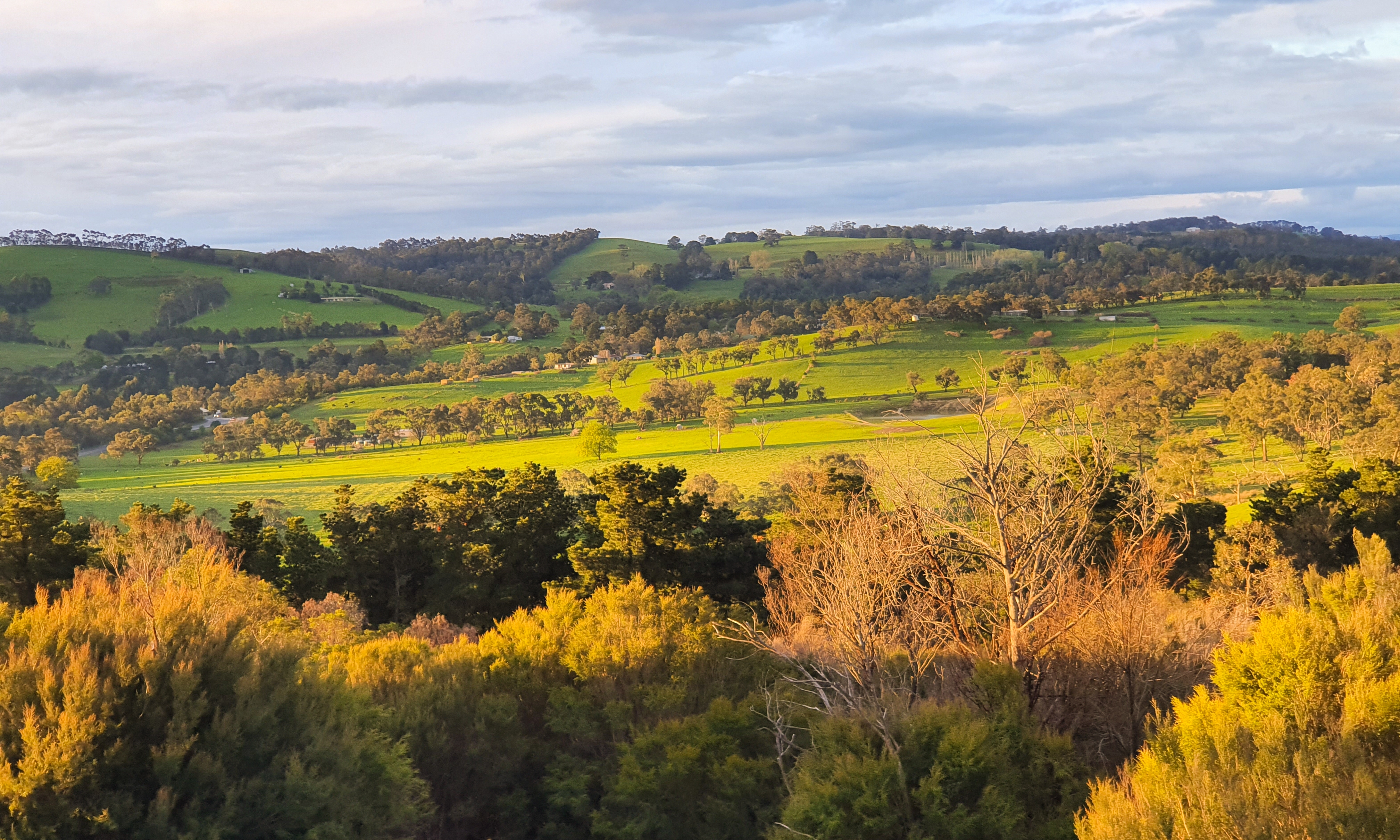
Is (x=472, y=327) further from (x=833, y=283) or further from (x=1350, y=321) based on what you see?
(x=1350, y=321)

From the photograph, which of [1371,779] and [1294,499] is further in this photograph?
[1294,499]

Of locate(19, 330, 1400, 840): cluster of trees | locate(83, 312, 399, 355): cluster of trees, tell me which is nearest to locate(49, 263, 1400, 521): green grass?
locate(19, 330, 1400, 840): cluster of trees

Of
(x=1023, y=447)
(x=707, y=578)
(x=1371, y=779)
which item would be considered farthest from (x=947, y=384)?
(x=1371, y=779)

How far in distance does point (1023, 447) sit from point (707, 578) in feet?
59.8

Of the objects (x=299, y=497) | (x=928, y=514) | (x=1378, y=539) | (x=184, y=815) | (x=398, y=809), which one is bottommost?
(x=299, y=497)

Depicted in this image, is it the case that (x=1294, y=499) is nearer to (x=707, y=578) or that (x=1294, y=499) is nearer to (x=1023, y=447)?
(x=707, y=578)

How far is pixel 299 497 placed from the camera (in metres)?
65.6

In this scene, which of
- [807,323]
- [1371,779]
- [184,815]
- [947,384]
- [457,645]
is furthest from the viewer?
[807,323]

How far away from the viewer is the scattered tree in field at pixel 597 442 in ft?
243

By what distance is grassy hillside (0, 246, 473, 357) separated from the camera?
148 metres

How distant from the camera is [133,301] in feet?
511

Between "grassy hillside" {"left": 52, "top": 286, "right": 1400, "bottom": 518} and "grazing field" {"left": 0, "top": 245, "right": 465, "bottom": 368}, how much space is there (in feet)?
119

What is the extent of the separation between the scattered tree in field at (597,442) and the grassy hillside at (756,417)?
0.91 metres

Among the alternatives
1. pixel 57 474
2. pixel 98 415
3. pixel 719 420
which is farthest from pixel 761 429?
pixel 98 415
